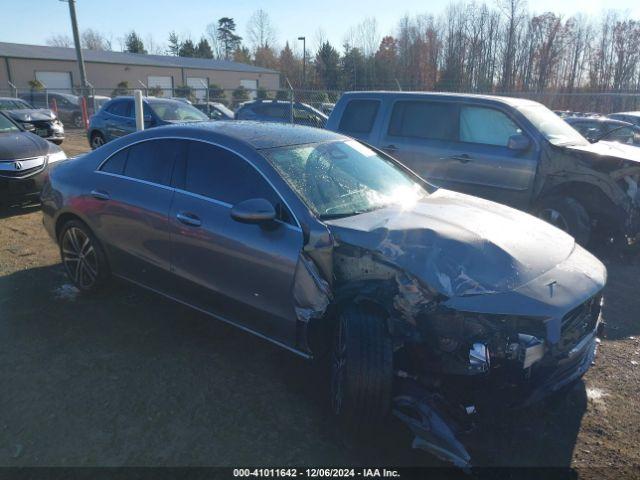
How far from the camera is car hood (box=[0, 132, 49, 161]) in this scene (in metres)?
7.17

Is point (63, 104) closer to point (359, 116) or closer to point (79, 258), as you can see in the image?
point (359, 116)

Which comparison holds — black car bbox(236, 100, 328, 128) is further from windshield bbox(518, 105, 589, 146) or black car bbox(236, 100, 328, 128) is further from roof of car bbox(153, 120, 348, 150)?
roof of car bbox(153, 120, 348, 150)

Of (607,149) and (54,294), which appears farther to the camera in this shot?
(607,149)

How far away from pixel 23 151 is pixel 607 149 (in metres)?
8.10

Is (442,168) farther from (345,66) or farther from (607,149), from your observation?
(345,66)

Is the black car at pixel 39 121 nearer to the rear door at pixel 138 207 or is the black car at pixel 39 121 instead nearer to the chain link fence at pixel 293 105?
the chain link fence at pixel 293 105

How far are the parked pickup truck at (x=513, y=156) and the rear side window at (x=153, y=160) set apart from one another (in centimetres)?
369

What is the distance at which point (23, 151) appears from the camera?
7.34 metres

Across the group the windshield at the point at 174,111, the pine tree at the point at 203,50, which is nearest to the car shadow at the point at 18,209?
the windshield at the point at 174,111

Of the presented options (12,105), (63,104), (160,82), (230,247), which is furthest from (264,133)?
(160,82)

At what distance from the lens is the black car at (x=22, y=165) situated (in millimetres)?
7051

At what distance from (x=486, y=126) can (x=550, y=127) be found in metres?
0.80

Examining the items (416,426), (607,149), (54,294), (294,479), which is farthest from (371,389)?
(607,149)

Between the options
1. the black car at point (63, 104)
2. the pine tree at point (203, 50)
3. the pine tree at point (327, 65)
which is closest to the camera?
the black car at point (63, 104)
